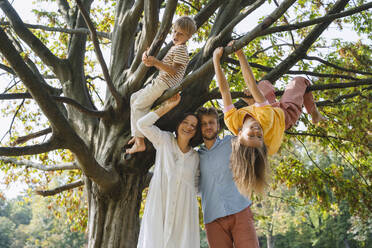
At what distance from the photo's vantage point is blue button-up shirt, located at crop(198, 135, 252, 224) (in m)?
3.21

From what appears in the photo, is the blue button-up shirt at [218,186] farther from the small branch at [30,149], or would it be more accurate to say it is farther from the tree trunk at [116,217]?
the small branch at [30,149]

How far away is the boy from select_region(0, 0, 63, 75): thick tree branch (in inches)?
64.4

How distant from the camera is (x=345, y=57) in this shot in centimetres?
640

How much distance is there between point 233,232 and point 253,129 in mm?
1014

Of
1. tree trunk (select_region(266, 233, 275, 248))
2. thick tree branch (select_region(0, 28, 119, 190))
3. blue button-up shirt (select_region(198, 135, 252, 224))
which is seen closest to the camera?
thick tree branch (select_region(0, 28, 119, 190))

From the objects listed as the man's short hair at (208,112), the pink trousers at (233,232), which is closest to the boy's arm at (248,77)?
the man's short hair at (208,112)

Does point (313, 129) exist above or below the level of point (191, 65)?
below

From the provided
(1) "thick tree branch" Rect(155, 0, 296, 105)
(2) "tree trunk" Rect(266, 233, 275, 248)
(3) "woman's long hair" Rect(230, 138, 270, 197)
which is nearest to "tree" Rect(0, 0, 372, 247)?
(1) "thick tree branch" Rect(155, 0, 296, 105)

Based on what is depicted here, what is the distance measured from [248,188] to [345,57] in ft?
15.1

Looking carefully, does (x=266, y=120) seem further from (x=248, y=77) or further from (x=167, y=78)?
(x=167, y=78)

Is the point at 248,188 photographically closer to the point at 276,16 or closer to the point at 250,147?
the point at 250,147

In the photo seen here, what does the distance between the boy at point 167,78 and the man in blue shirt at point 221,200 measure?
59 centimetres

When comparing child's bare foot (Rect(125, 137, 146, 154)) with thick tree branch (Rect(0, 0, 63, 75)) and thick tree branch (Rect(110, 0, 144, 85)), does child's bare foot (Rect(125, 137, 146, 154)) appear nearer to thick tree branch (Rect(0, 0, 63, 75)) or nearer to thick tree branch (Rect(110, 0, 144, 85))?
thick tree branch (Rect(110, 0, 144, 85))

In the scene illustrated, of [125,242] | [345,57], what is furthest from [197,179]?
[345,57]
